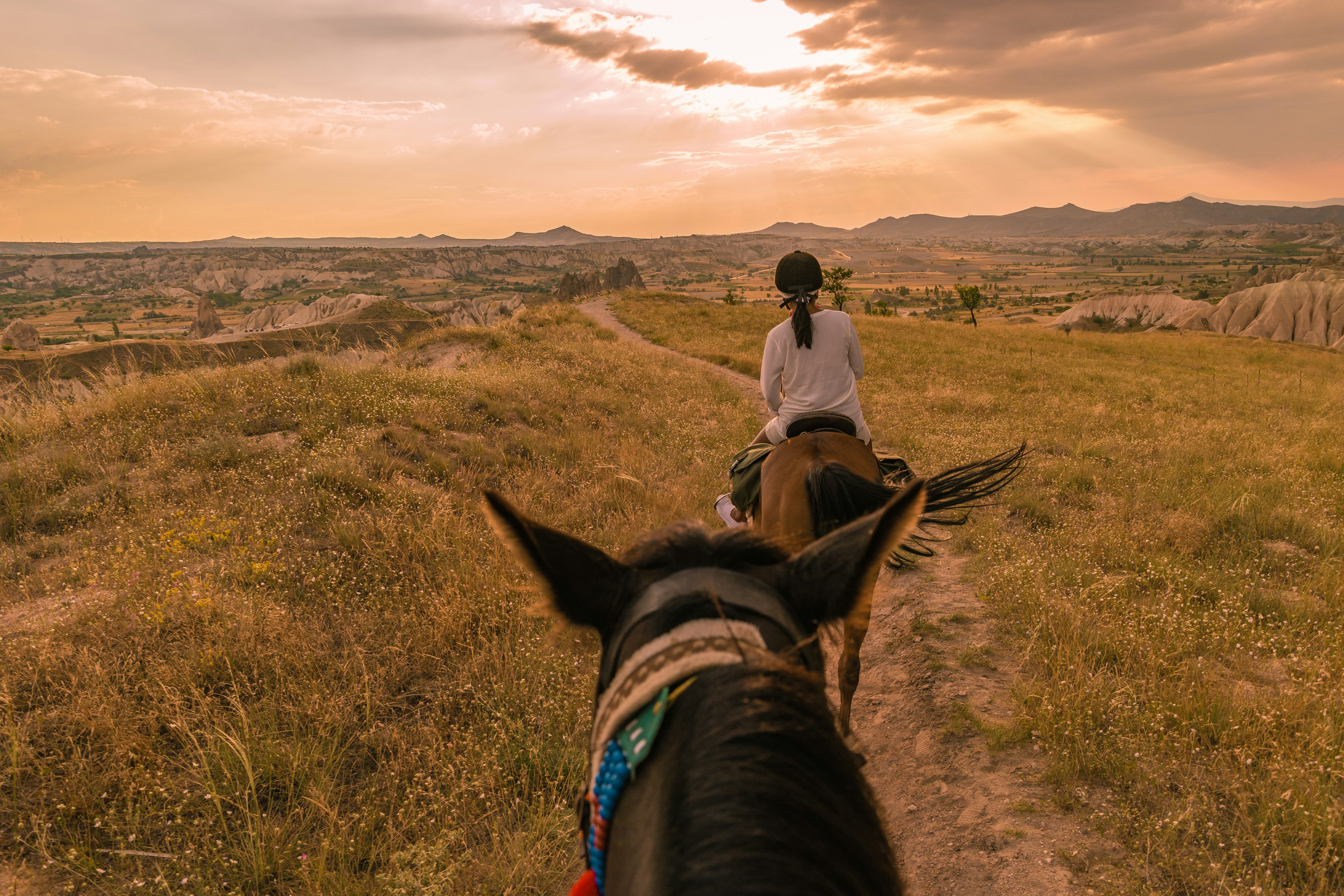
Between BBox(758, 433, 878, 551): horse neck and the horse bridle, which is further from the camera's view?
BBox(758, 433, 878, 551): horse neck

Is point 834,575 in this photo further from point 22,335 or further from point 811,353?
point 22,335

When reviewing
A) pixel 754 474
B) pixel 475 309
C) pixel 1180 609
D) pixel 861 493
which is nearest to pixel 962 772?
pixel 861 493

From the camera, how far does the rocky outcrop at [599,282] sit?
68750 millimetres

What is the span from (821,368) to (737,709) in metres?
3.83

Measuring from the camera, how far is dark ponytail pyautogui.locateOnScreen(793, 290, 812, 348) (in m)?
4.45

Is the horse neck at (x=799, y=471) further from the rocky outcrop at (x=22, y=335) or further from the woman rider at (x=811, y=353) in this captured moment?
the rocky outcrop at (x=22, y=335)

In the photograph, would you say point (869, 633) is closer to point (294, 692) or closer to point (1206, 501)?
point (294, 692)

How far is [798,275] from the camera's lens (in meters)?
4.46

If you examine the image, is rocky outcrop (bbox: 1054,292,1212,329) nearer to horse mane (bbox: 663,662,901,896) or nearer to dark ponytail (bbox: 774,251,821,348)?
dark ponytail (bbox: 774,251,821,348)

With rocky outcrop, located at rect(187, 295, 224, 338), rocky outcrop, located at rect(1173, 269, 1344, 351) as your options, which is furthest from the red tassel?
rocky outcrop, located at rect(187, 295, 224, 338)

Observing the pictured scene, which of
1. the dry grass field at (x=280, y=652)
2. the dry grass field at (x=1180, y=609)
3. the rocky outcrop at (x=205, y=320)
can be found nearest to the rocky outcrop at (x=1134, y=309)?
the dry grass field at (x=1180, y=609)

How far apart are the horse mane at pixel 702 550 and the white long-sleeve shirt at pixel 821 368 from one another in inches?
120

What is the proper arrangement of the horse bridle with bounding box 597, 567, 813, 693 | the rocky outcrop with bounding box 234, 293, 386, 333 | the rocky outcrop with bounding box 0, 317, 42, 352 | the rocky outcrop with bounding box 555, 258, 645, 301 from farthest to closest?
the rocky outcrop with bounding box 234, 293, 386, 333 → the rocky outcrop with bounding box 555, 258, 645, 301 → the rocky outcrop with bounding box 0, 317, 42, 352 → the horse bridle with bounding box 597, 567, 813, 693

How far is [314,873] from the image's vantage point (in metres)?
2.70
